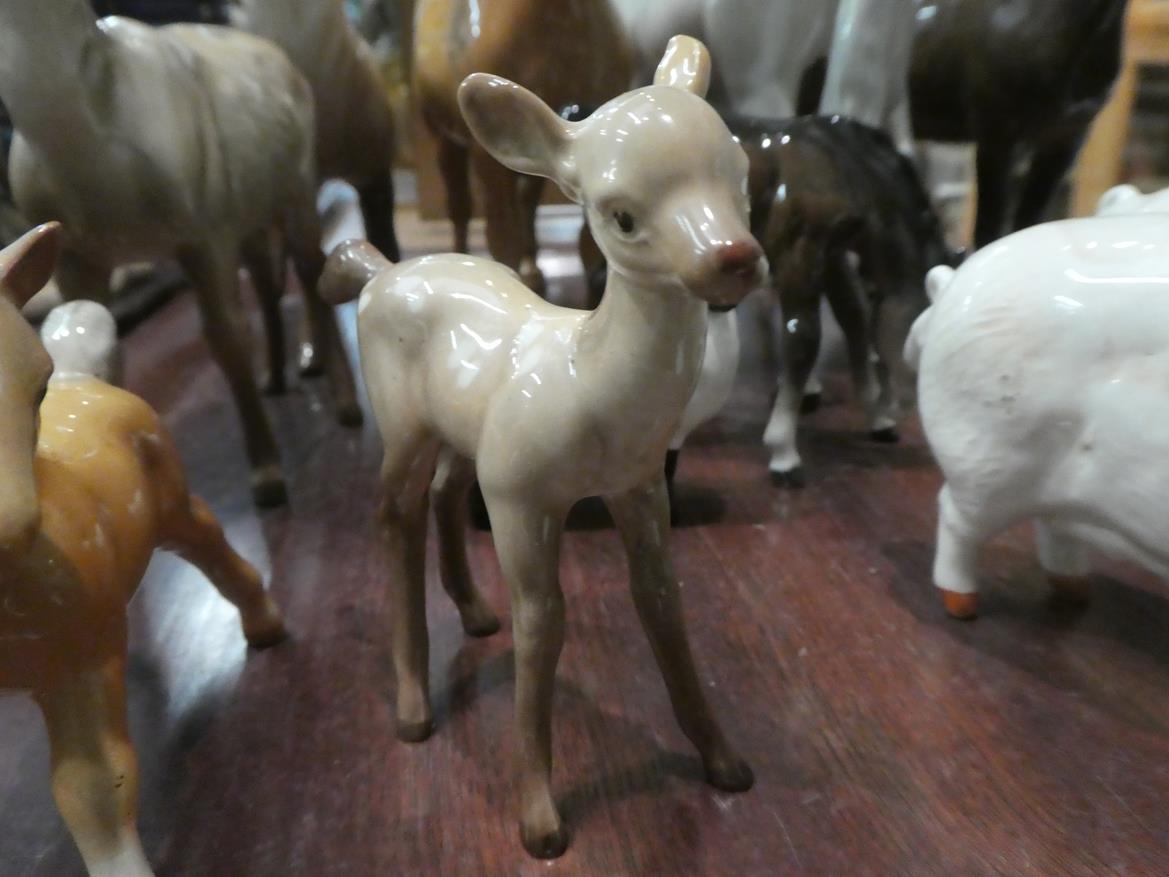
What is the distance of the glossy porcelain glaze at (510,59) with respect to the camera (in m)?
0.96

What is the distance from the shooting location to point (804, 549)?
94cm

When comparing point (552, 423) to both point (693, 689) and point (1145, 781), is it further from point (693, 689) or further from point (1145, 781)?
point (1145, 781)

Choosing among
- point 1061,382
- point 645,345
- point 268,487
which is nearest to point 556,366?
point 645,345

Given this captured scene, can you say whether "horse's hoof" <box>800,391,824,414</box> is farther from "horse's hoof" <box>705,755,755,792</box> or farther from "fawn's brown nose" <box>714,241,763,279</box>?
"fawn's brown nose" <box>714,241,763,279</box>

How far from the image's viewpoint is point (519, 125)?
494mm

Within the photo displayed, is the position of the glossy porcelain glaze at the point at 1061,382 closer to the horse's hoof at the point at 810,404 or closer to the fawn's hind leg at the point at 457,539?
the fawn's hind leg at the point at 457,539

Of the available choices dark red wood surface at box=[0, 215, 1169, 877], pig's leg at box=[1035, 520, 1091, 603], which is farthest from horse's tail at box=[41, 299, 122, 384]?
pig's leg at box=[1035, 520, 1091, 603]

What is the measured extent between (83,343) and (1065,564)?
0.87 metres

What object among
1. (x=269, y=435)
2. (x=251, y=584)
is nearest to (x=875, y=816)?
(x=251, y=584)

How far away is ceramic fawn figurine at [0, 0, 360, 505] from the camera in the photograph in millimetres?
796

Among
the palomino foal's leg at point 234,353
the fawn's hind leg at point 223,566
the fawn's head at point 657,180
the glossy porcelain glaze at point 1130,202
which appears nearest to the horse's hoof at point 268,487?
the palomino foal's leg at point 234,353

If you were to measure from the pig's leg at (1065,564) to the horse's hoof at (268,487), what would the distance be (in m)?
0.82

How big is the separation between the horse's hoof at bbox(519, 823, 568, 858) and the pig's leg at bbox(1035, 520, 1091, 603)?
0.51 metres

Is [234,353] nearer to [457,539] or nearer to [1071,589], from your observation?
[457,539]
